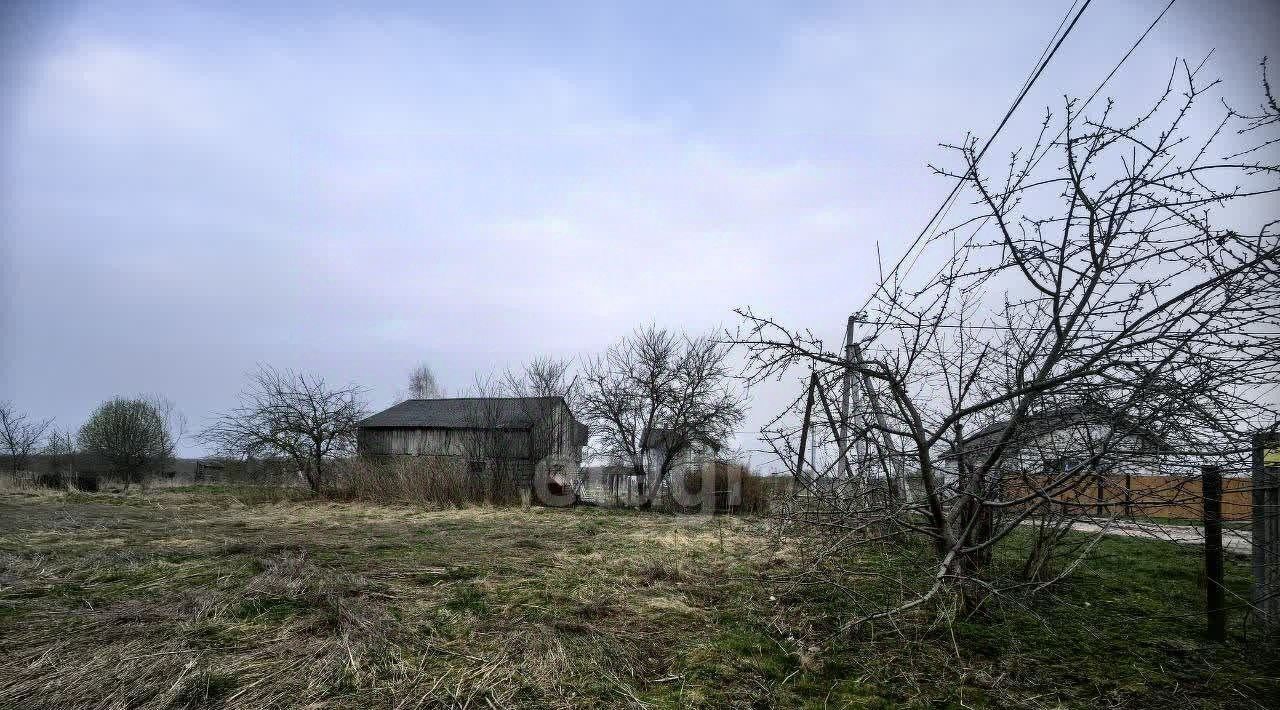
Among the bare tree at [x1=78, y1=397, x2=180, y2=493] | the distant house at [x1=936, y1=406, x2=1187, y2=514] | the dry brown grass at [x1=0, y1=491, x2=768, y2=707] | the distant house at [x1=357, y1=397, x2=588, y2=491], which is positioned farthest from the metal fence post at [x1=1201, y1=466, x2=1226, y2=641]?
the bare tree at [x1=78, y1=397, x2=180, y2=493]

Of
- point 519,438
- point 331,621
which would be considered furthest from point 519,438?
point 331,621

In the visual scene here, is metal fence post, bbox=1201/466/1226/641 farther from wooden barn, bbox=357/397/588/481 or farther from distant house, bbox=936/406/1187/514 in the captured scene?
wooden barn, bbox=357/397/588/481

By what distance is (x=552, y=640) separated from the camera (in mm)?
3260

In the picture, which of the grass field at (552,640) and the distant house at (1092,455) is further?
the distant house at (1092,455)

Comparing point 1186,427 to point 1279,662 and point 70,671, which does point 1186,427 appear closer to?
point 1279,662

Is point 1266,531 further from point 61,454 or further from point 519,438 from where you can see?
point 61,454

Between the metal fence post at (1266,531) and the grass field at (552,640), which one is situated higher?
the metal fence post at (1266,531)

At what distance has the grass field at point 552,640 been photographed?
2.63 m

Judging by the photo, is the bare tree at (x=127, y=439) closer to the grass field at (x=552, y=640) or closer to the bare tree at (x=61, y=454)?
the bare tree at (x=61, y=454)

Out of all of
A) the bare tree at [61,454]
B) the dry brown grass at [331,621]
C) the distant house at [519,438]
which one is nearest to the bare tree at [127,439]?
the bare tree at [61,454]

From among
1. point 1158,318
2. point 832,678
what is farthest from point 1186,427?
point 832,678

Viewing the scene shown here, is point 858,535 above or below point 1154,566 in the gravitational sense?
above

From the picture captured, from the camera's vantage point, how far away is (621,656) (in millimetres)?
3133

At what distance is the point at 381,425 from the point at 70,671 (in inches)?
1072
